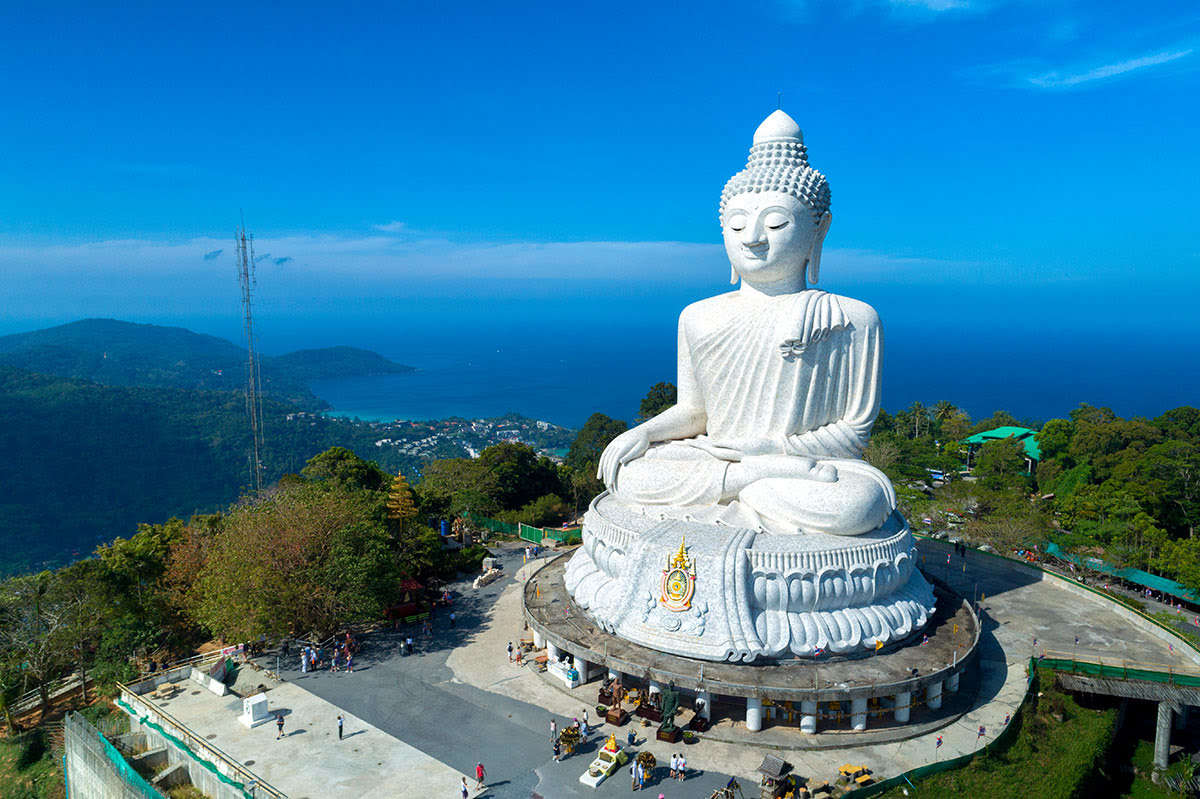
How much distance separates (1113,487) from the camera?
2594 cm

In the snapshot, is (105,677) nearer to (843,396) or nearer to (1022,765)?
(843,396)

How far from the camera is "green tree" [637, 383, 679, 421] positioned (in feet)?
120

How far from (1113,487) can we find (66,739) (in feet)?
97.8

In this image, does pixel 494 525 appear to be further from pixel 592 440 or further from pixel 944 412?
pixel 944 412

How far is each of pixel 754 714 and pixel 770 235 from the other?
31.7 feet

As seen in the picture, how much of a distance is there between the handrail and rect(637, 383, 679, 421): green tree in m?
23.9

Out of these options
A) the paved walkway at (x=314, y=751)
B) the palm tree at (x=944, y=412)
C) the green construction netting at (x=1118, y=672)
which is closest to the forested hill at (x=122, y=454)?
the palm tree at (x=944, y=412)

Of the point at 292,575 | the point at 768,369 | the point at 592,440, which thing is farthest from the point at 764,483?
the point at 592,440

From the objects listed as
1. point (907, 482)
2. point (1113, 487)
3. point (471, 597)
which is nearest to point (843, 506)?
point (471, 597)

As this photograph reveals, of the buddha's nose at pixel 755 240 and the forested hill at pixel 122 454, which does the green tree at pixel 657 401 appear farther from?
the forested hill at pixel 122 454

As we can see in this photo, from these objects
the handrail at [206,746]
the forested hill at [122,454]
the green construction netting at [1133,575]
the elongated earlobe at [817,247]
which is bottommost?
the forested hill at [122,454]

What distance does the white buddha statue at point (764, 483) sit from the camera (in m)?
13.9

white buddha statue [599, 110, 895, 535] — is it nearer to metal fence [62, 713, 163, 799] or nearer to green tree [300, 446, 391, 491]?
metal fence [62, 713, 163, 799]

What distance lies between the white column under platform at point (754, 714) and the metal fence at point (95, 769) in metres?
9.61
